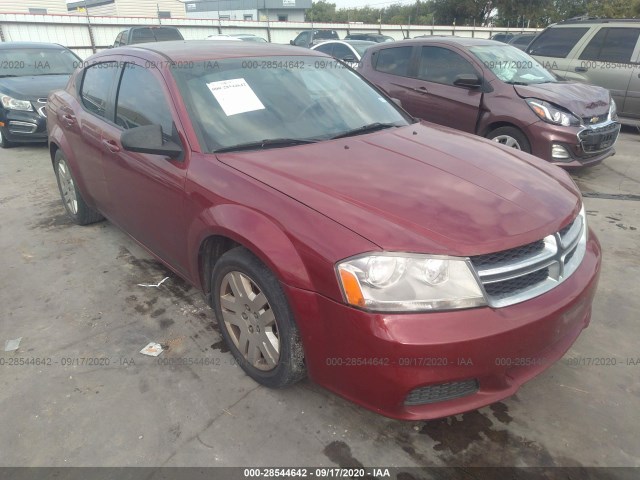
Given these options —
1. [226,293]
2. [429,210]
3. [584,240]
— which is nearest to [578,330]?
[584,240]

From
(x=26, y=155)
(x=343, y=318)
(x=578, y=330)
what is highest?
(x=343, y=318)

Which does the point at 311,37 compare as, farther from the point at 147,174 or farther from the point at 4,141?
the point at 147,174

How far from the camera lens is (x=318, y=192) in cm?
211

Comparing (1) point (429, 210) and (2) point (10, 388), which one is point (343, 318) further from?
(2) point (10, 388)

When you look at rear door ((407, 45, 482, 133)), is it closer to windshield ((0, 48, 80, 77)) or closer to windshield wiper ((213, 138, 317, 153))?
windshield wiper ((213, 138, 317, 153))

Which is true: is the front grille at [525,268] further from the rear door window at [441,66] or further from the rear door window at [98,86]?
the rear door window at [441,66]

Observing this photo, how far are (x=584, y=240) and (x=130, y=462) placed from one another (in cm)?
238

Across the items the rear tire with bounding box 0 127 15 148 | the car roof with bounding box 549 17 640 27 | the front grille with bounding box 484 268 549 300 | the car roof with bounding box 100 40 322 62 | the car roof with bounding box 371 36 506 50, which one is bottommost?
the rear tire with bounding box 0 127 15 148

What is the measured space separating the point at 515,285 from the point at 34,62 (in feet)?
28.8

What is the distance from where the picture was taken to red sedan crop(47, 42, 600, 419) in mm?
1815

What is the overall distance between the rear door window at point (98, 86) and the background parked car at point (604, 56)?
6.83m

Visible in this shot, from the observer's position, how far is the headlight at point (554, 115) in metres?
5.27

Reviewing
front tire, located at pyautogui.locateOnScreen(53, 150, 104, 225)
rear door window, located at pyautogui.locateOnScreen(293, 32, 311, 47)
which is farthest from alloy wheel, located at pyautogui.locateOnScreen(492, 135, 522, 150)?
rear door window, located at pyautogui.locateOnScreen(293, 32, 311, 47)

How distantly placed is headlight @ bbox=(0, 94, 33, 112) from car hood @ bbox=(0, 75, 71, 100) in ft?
0.20
